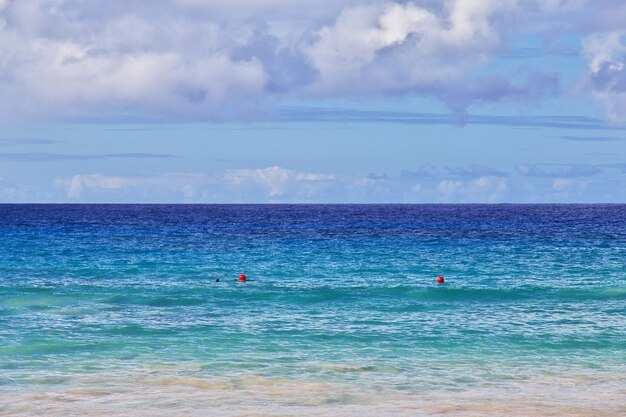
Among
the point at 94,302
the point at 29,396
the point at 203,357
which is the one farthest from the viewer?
the point at 94,302

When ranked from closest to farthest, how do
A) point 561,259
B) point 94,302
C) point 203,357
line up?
point 203,357, point 94,302, point 561,259

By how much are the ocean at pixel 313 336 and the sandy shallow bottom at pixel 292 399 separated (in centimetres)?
8

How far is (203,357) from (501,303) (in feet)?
62.2

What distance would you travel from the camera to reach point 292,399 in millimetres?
23078

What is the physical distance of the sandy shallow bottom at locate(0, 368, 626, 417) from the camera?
21.5 m

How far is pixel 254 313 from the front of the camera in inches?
1553

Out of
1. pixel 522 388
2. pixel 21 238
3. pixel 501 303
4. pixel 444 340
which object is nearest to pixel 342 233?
pixel 21 238

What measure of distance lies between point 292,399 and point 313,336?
406 inches

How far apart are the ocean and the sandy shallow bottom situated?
75 mm

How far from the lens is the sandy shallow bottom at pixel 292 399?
21531mm

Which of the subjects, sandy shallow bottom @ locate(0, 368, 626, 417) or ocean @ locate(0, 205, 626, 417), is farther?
ocean @ locate(0, 205, 626, 417)

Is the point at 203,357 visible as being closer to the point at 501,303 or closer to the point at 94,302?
the point at 94,302

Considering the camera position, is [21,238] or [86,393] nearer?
[86,393]

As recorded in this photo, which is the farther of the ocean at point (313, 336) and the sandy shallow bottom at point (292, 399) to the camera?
the ocean at point (313, 336)
